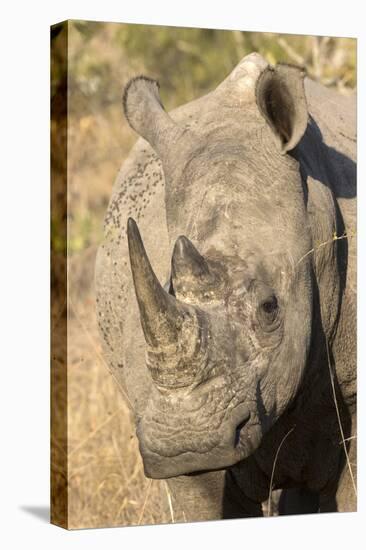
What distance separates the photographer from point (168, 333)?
16.2 ft

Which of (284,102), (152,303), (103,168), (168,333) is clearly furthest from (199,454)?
(103,168)

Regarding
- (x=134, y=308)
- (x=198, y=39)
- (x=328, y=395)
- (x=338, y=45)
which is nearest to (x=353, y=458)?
(x=328, y=395)

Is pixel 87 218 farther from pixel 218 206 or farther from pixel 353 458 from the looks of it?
pixel 218 206

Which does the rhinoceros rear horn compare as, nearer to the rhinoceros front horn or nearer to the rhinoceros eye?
the rhinoceros front horn

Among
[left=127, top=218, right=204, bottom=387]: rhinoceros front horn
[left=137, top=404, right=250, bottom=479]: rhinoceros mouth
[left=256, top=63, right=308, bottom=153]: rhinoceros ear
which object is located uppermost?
[left=256, top=63, right=308, bottom=153]: rhinoceros ear

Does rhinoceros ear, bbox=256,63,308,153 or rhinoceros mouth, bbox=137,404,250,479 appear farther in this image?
rhinoceros ear, bbox=256,63,308,153

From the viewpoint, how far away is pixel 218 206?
5453mm

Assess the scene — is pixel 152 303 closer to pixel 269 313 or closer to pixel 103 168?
pixel 269 313

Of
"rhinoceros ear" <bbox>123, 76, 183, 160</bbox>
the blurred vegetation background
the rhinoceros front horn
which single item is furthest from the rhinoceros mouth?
"rhinoceros ear" <bbox>123, 76, 183, 160</bbox>

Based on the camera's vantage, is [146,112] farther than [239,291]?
Yes

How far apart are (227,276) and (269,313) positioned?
0.21m

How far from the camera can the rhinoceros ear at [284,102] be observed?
5.46 metres

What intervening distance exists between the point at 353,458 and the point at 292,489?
1.58 feet

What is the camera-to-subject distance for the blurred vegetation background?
22.6 ft
